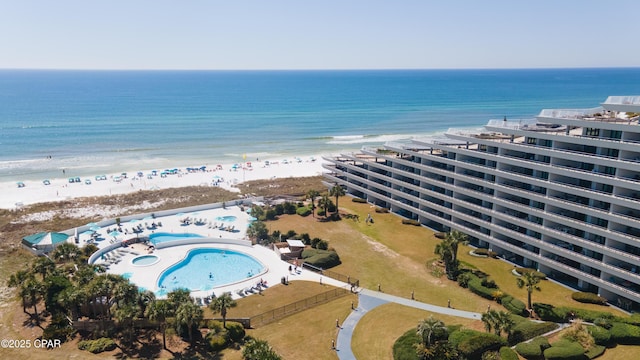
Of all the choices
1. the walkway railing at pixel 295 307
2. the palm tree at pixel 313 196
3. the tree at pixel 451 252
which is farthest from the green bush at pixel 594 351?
the palm tree at pixel 313 196

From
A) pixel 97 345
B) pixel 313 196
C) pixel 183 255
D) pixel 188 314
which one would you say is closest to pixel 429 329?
pixel 188 314

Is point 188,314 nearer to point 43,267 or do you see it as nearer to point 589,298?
point 43,267

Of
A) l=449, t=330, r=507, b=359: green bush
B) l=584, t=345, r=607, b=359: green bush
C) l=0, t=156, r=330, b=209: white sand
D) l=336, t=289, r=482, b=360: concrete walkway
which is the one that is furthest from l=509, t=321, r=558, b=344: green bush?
l=0, t=156, r=330, b=209: white sand

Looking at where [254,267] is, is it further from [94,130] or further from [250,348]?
[94,130]

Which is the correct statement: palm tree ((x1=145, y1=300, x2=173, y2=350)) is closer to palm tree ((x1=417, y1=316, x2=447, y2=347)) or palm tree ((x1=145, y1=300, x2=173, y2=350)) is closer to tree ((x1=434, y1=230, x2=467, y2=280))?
palm tree ((x1=417, y1=316, x2=447, y2=347))

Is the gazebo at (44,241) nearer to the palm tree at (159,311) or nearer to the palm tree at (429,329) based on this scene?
the palm tree at (159,311)
